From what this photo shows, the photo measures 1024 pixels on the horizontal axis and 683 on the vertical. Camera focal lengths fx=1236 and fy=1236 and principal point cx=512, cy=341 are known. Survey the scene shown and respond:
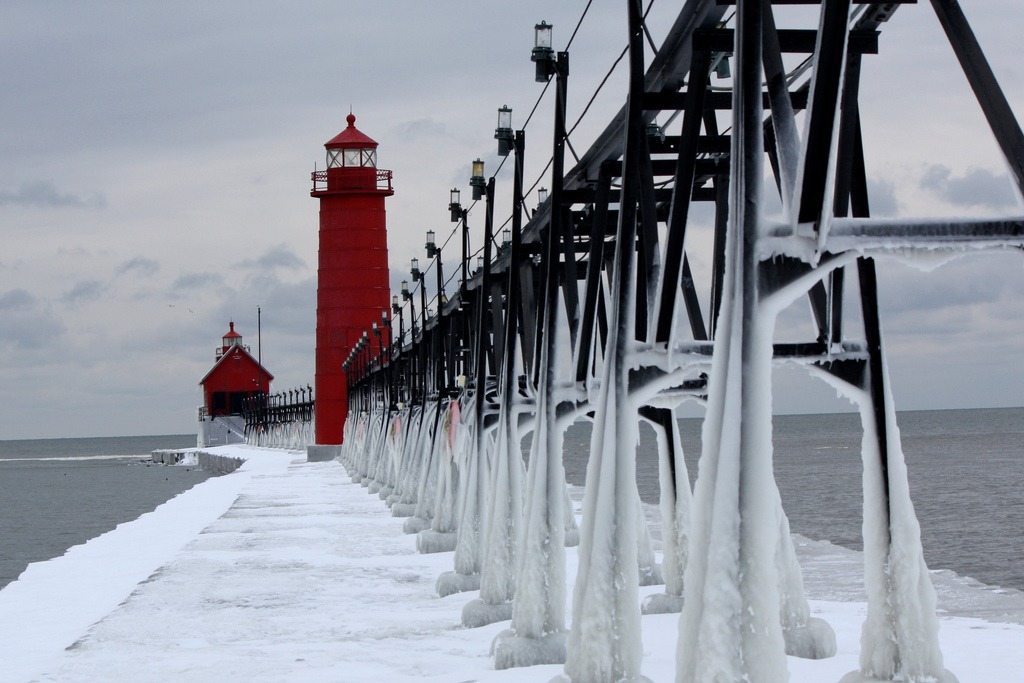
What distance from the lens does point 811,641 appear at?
11.2 m

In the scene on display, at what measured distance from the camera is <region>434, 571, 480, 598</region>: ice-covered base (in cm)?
1620

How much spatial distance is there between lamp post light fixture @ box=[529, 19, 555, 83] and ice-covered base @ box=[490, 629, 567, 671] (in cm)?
577

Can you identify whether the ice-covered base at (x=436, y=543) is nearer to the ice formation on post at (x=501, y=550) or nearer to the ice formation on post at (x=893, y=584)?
the ice formation on post at (x=501, y=550)

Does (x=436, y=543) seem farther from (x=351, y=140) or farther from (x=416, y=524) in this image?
(x=351, y=140)

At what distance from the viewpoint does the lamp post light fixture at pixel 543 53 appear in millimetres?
12914

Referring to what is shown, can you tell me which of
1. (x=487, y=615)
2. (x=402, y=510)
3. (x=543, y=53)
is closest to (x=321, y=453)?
(x=402, y=510)

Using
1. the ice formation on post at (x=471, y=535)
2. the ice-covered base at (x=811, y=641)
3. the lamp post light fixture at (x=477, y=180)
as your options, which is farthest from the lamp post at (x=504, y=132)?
the ice-covered base at (x=811, y=641)

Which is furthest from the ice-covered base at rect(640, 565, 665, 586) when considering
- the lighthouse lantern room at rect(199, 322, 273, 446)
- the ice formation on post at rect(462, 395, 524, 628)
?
the lighthouse lantern room at rect(199, 322, 273, 446)

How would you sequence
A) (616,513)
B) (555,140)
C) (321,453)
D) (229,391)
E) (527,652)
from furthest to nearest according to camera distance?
(229,391) < (321,453) < (555,140) < (527,652) < (616,513)

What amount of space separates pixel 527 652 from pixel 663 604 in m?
3.05

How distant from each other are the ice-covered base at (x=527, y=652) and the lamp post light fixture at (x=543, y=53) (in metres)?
5.77

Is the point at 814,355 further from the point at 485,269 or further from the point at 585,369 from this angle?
the point at 485,269

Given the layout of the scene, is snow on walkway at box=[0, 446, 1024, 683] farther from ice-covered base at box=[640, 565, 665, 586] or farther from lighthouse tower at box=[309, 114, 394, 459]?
lighthouse tower at box=[309, 114, 394, 459]

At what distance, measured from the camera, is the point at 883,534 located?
29.1 ft
